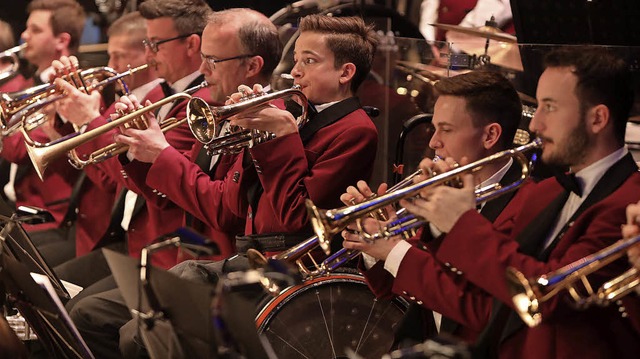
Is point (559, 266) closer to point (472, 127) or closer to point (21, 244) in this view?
point (472, 127)

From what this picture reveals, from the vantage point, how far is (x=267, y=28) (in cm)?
459

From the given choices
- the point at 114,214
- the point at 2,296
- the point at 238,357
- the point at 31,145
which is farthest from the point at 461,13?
the point at 238,357

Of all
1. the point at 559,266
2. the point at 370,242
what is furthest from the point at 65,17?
the point at 559,266

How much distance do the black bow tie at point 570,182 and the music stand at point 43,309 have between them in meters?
1.58

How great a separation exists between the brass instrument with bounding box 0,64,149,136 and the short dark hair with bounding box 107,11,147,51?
0.32 meters

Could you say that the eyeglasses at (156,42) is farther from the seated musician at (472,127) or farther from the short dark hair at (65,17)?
the seated musician at (472,127)

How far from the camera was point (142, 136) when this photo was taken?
433 cm

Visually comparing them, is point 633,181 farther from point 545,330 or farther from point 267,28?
point 267,28

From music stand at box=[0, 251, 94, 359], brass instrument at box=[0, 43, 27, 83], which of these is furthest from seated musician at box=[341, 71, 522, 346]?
brass instrument at box=[0, 43, 27, 83]

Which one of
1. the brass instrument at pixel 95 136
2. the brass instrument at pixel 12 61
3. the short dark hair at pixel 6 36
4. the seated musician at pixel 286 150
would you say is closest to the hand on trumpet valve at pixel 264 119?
the seated musician at pixel 286 150

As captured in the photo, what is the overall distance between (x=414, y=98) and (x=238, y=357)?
8.52 feet

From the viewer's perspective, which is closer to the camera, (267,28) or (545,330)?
(545,330)

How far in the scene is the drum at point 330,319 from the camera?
11.9 ft

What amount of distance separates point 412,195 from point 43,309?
127cm
